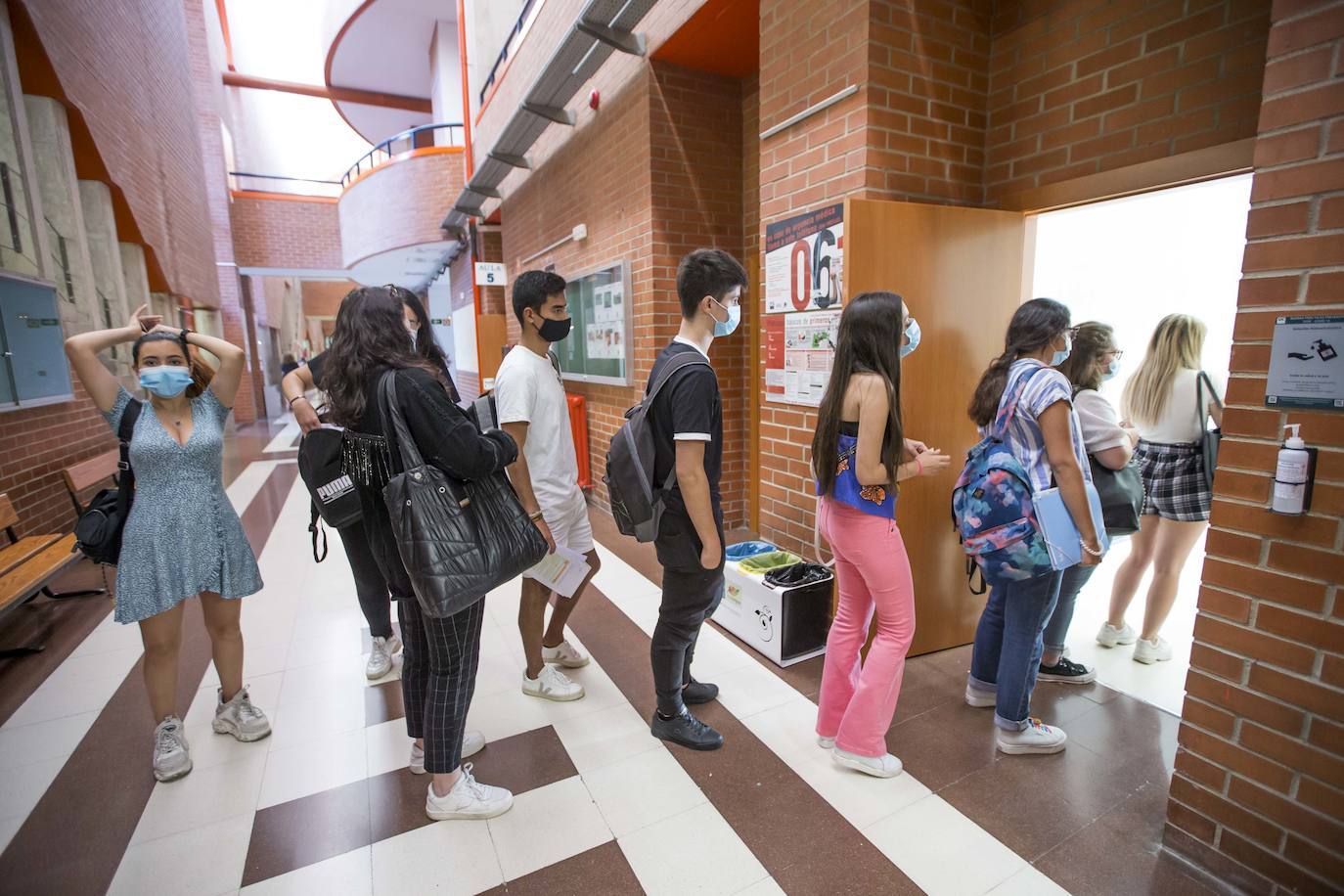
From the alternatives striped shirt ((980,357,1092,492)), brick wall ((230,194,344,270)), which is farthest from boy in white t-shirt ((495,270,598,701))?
brick wall ((230,194,344,270))

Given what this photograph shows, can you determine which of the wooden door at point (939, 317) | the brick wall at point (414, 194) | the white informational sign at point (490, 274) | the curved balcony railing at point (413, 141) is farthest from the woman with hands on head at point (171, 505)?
the curved balcony railing at point (413, 141)

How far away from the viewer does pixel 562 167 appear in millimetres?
5609

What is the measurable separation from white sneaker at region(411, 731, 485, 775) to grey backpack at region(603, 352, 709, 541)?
3.45 ft

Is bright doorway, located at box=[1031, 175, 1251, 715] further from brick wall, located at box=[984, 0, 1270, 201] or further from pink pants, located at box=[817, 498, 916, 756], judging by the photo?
pink pants, located at box=[817, 498, 916, 756]

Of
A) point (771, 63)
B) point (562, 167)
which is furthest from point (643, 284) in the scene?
point (562, 167)

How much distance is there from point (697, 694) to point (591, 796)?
2.04ft

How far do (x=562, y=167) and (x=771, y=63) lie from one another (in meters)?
3.12

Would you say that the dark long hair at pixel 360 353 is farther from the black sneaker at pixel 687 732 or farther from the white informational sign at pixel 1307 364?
the white informational sign at pixel 1307 364

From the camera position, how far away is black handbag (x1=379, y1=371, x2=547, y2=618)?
1.54 m

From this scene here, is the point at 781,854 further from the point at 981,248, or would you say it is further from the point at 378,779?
the point at 981,248

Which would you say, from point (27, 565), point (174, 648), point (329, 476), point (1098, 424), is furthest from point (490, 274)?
point (1098, 424)

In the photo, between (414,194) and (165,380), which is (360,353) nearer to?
(165,380)

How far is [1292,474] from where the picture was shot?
53.9 inches

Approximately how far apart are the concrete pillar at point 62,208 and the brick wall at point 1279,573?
6.67 meters
